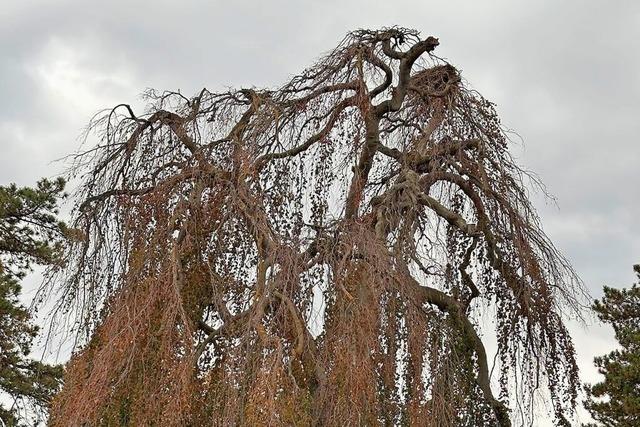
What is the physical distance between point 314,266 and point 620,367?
250 inches

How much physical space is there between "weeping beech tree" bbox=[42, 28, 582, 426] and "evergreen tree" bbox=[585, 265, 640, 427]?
415 centimetres

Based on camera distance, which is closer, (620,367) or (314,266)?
(314,266)

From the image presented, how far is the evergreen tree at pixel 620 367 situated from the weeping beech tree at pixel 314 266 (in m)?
4.15

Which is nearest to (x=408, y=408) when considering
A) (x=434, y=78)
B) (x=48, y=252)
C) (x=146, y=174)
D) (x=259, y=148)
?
(x=259, y=148)

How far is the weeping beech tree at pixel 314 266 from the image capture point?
14.6 feet

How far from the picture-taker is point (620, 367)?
9938 mm

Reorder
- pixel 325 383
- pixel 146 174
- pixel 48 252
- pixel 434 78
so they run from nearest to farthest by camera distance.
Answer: pixel 325 383 < pixel 146 174 < pixel 434 78 < pixel 48 252

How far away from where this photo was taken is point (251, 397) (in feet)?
13.5

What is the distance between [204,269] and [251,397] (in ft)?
3.81

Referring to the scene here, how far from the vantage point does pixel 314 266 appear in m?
4.79

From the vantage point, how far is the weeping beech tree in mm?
4453

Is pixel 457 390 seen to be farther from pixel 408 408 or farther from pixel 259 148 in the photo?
pixel 259 148

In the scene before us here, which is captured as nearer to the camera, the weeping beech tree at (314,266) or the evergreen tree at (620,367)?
the weeping beech tree at (314,266)

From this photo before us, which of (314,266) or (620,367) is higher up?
(620,367)
